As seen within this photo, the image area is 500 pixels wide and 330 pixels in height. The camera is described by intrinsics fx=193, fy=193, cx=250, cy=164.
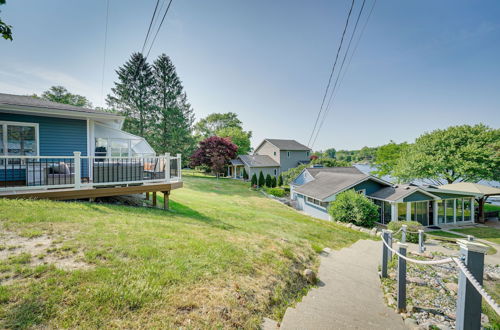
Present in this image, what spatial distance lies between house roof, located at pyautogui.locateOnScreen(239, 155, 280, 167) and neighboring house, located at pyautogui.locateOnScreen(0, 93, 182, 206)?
23.2 meters

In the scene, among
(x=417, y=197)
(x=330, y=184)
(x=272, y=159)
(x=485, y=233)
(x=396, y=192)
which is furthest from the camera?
(x=272, y=159)

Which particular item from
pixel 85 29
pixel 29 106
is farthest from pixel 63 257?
pixel 85 29

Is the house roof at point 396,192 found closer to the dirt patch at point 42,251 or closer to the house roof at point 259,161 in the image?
the dirt patch at point 42,251

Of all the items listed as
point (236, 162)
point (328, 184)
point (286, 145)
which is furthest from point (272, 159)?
point (328, 184)

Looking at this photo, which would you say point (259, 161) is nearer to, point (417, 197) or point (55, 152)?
point (417, 197)

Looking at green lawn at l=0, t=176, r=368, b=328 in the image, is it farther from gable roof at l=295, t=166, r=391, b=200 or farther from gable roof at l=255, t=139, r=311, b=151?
gable roof at l=255, t=139, r=311, b=151

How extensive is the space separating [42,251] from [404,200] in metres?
18.0

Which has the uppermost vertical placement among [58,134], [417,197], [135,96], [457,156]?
[135,96]

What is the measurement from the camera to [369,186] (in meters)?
16.0

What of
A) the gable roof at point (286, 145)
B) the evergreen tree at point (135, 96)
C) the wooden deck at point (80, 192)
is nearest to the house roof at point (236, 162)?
the gable roof at point (286, 145)

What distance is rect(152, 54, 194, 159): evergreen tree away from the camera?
30031mm

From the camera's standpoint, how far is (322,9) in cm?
765

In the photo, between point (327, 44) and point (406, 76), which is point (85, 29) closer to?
point (327, 44)

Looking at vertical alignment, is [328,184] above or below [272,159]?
below
